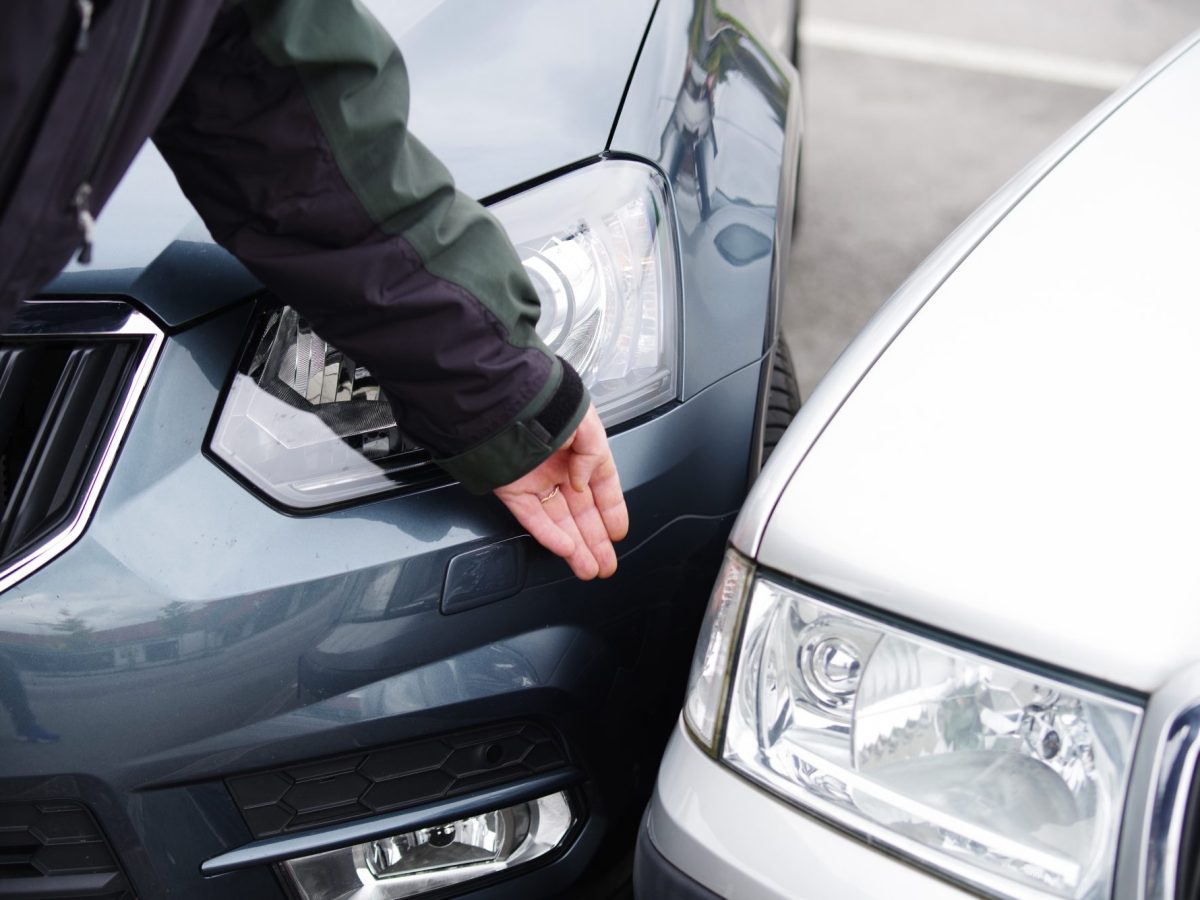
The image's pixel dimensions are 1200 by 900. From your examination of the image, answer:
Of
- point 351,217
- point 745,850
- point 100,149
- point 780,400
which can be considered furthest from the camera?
point 780,400

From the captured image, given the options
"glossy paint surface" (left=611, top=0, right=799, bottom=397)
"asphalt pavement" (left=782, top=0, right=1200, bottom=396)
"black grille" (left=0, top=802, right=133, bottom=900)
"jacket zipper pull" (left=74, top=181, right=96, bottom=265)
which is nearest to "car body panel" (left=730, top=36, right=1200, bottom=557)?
→ "glossy paint surface" (left=611, top=0, right=799, bottom=397)

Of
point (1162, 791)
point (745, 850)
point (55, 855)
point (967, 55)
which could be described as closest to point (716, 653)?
point (745, 850)

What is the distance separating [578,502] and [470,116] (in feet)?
1.78

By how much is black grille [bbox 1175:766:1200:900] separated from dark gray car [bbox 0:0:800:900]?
0.67 metres

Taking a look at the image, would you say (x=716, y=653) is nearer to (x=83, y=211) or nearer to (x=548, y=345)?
(x=548, y=345)

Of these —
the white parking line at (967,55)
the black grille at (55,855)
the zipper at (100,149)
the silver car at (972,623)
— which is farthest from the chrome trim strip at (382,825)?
the white parking line at (967,55)

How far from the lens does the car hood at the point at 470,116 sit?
1.40 meters

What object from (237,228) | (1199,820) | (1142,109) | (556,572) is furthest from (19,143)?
(1142,109)

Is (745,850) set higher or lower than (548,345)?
lower

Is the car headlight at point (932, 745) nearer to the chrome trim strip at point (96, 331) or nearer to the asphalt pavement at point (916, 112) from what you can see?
the chrome trim strip at point (96, 331)

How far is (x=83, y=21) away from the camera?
Answer: 888mm

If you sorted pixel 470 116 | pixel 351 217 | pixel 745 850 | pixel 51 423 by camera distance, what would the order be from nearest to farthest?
pixel 745 850, pixel 351 217, pixel 51 423, pixel 470 116

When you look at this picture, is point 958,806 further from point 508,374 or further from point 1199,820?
point 508,374

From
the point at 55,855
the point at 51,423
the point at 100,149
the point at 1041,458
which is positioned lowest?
the point at 55,855
